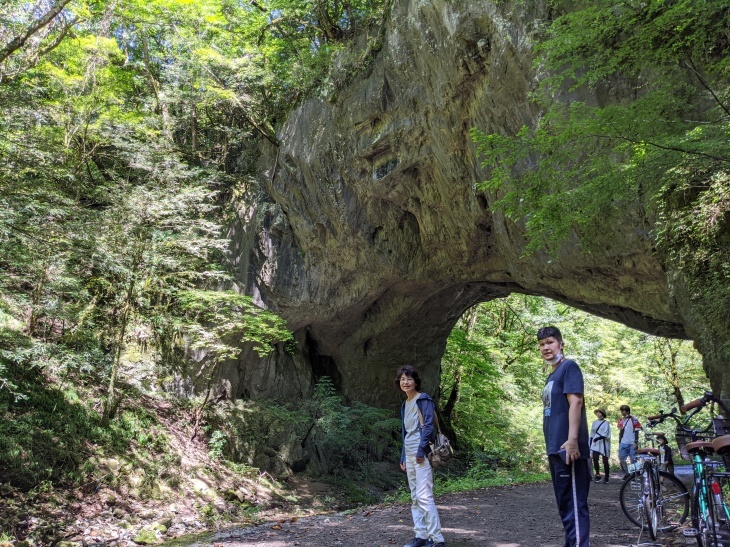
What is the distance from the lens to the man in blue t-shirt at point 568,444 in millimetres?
2949

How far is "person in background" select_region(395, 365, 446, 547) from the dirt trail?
0.48 metres

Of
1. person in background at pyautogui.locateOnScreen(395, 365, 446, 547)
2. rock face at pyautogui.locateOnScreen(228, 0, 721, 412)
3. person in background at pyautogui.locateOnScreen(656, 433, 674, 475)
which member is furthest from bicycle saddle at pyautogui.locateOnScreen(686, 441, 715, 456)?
rock face at pyautogui.locateOnScreen(228, 0, 721, 412)

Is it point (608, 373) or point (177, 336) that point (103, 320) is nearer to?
point (177, 336)

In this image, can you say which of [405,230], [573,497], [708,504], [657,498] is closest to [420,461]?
[573,497]

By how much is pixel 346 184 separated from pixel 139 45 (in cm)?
726

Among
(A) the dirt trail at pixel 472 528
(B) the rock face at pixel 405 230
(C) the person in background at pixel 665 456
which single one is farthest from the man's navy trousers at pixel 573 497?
(B) the rock face at pixel 405 230

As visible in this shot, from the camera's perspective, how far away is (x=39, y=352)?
7242mm

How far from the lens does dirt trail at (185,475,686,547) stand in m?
4.38

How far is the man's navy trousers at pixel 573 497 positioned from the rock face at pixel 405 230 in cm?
442

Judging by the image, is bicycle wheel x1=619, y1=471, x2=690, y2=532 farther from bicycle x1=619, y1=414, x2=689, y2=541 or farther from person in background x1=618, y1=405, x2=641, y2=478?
person in background x1=618, y1=405, x2=641, y2=478

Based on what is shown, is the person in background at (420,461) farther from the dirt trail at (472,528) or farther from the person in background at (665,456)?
the person in background at (665,456)

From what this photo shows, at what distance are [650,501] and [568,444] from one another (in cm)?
183

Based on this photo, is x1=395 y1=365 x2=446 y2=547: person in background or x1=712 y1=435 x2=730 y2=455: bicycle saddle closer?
x1=712 y1=435 x2=730 y2=455: bicycle saddle

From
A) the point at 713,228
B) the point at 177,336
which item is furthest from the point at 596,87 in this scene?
the point at 177,336
